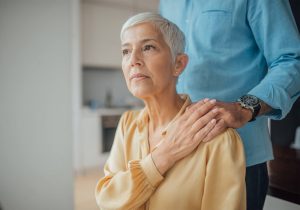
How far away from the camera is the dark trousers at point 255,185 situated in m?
1.03

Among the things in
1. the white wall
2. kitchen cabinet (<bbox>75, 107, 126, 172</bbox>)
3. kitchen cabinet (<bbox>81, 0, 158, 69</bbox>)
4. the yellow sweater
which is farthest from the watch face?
kitchen cabinet (<bbox>81, 0, 158, 69</bbox>)

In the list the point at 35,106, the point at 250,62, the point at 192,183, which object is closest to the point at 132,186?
the point at 192,183

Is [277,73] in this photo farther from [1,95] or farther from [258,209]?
[1,95]

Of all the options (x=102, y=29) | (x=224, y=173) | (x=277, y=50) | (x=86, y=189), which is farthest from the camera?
(x=102, y=29)

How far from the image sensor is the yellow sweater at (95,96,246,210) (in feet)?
2.68

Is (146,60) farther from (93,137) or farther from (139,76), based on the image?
(93,137)

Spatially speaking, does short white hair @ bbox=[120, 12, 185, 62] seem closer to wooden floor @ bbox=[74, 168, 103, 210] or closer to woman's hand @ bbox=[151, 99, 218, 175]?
woman's hand @ bbox=[151, 99, 218, 175]

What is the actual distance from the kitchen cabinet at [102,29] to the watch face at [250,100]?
3764 mm

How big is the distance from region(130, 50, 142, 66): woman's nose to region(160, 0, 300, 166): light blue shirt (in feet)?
0.90

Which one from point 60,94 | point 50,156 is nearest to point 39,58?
point 60,94

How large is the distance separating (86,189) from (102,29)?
2381 millimetres

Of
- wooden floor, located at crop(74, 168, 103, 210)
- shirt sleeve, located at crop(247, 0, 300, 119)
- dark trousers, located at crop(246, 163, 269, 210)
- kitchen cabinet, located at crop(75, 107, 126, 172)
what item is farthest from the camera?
kitchen cabinet, located at crop(75, 107, 126, 172)

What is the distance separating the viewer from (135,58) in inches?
35.0

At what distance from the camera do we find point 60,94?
1.83 m
